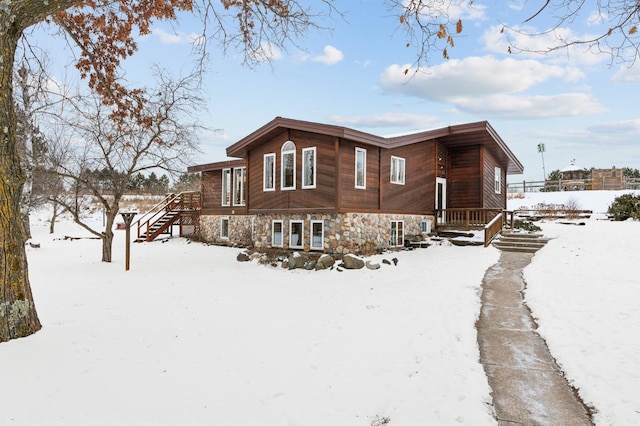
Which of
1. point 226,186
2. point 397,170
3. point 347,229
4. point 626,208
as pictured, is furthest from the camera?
point 226,186

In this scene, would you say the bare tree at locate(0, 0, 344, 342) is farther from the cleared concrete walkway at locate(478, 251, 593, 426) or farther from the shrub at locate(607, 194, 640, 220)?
the shrub at locate(607, 194, 640, 220)

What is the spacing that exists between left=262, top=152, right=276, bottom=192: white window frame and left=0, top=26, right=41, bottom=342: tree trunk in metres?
10.9

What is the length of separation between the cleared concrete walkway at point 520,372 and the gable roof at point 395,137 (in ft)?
24.7

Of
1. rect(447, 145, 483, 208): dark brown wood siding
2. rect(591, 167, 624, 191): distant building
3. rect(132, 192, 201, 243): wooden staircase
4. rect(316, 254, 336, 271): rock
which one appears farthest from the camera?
rect(591, 167, 624, 191): distant building

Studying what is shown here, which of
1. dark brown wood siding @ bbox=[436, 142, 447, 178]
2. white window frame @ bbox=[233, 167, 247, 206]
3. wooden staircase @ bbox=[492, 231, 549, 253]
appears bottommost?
wooden staircase @ bbox=[492, 231, 549, 253]

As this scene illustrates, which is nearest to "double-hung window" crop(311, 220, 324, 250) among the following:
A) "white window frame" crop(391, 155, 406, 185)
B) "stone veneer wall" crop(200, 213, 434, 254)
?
"stone veneer wall" crop(200, 213, 434, 254)

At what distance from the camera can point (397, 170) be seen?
15.7 meters

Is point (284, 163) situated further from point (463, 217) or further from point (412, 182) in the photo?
point (463, 217)

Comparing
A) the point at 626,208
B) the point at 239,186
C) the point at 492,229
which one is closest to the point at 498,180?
the point at 626,208

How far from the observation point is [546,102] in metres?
14.0

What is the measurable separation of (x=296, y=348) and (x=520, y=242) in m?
12.7

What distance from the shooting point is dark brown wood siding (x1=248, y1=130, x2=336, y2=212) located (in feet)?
44.5

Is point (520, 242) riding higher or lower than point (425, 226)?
lower

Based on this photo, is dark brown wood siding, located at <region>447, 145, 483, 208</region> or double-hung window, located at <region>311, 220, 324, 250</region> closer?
double-hung window, located at <region>311, 220, 324, 250</region>
